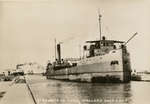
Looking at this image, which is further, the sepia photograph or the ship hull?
the ship hull

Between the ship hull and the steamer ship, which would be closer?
the steamer ship

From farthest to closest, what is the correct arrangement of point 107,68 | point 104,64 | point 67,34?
point 104,64, point 107,68, point 67,34

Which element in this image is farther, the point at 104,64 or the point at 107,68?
the point at 104,64

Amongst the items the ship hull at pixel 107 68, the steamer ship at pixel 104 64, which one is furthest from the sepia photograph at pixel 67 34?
the ship hull at pixel 107 68

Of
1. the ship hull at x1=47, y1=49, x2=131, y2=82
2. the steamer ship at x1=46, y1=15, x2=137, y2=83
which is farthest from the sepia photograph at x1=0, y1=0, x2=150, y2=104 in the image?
the ship hull at x1=47, y1=49, x2=131, y2=82

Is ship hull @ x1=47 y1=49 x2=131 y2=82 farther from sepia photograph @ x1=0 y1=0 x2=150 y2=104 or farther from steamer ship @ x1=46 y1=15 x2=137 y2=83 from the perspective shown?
sepia photograph @ x1=0 y1=0 x2=150 y2=104

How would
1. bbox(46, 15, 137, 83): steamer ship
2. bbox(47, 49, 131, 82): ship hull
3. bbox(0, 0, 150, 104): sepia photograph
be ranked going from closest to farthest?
bbox(0, 0, 150, 104): sepia photograph, bbox(46, 15, 137, 83): steamer ship, bbox(47, 49, 131, 82): ship hull

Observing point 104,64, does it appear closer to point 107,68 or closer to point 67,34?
point 107,68

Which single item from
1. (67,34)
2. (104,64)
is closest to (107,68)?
(104,64)

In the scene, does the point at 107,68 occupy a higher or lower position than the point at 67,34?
lower

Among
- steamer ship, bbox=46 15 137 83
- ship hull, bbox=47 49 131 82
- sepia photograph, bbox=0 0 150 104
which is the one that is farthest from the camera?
ship hull, bbox=47 49 131 82

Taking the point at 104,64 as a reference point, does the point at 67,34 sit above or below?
above

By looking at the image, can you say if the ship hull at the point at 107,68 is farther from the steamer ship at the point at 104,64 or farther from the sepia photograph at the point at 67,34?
the sepia photograph at the point at 67,34

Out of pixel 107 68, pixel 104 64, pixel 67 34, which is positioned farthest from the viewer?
pixel 104 64
